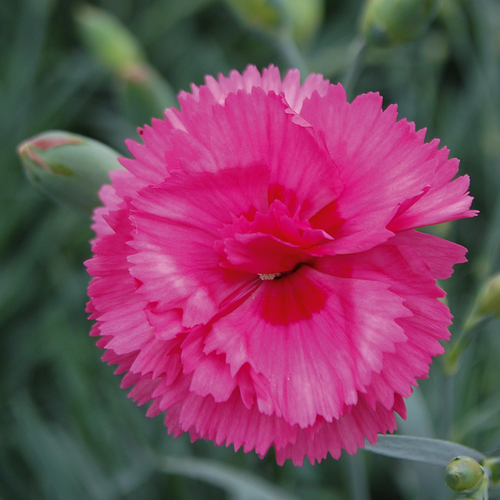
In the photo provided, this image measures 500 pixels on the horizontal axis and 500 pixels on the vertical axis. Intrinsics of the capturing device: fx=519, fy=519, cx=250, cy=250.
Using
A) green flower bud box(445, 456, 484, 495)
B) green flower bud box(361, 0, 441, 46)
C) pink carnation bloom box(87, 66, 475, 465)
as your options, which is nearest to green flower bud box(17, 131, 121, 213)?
pink carnation bloom box(87, 66, 475, 465)

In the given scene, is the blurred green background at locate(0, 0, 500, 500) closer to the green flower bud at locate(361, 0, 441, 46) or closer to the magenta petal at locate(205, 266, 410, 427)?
the green flower bud at locate(361, 0, 441, 46)

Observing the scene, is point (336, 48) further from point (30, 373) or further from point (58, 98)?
point (30, 373)

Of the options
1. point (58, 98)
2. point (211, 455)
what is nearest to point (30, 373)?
point (211, 455)

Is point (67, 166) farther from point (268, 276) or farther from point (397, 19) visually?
Answer: point (397, 19)

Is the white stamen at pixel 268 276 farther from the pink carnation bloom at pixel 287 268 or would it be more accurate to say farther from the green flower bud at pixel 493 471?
the green flower bud at pixel 493 471

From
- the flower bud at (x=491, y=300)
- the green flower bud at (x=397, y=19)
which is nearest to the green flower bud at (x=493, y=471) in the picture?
the flower bud at (x=491, y=300)
